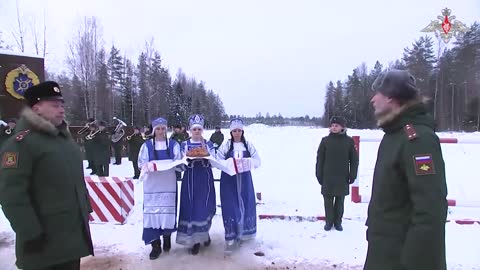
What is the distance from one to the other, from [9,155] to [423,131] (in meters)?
2.59

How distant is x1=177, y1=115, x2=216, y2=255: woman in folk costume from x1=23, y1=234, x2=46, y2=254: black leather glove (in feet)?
7.87

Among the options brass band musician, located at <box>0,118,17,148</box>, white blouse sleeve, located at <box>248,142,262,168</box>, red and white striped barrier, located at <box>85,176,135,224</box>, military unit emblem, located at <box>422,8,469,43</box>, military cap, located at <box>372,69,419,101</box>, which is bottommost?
red and white striped barrier, located at <box>85,176,135,224</box>

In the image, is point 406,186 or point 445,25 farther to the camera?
point 445,25

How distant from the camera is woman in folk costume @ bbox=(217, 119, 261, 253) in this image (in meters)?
5.05

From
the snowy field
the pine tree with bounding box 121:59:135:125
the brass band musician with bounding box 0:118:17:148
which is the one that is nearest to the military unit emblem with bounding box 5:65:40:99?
the snowy field

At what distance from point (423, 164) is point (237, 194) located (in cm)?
333

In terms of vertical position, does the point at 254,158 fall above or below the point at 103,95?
below

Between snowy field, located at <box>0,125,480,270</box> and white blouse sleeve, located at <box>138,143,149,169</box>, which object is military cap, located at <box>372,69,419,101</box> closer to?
snowy field, located at <box>0,125,480,270</box>

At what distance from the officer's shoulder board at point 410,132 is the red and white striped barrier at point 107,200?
5.15 metres

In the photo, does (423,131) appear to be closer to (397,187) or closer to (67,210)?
(397,187)

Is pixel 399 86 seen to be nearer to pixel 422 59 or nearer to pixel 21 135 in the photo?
pixel 21 135

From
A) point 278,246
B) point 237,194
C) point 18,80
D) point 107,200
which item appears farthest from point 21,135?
point 18,80

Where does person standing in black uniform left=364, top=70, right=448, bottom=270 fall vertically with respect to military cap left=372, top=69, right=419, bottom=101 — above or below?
below

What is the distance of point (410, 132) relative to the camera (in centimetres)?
211
